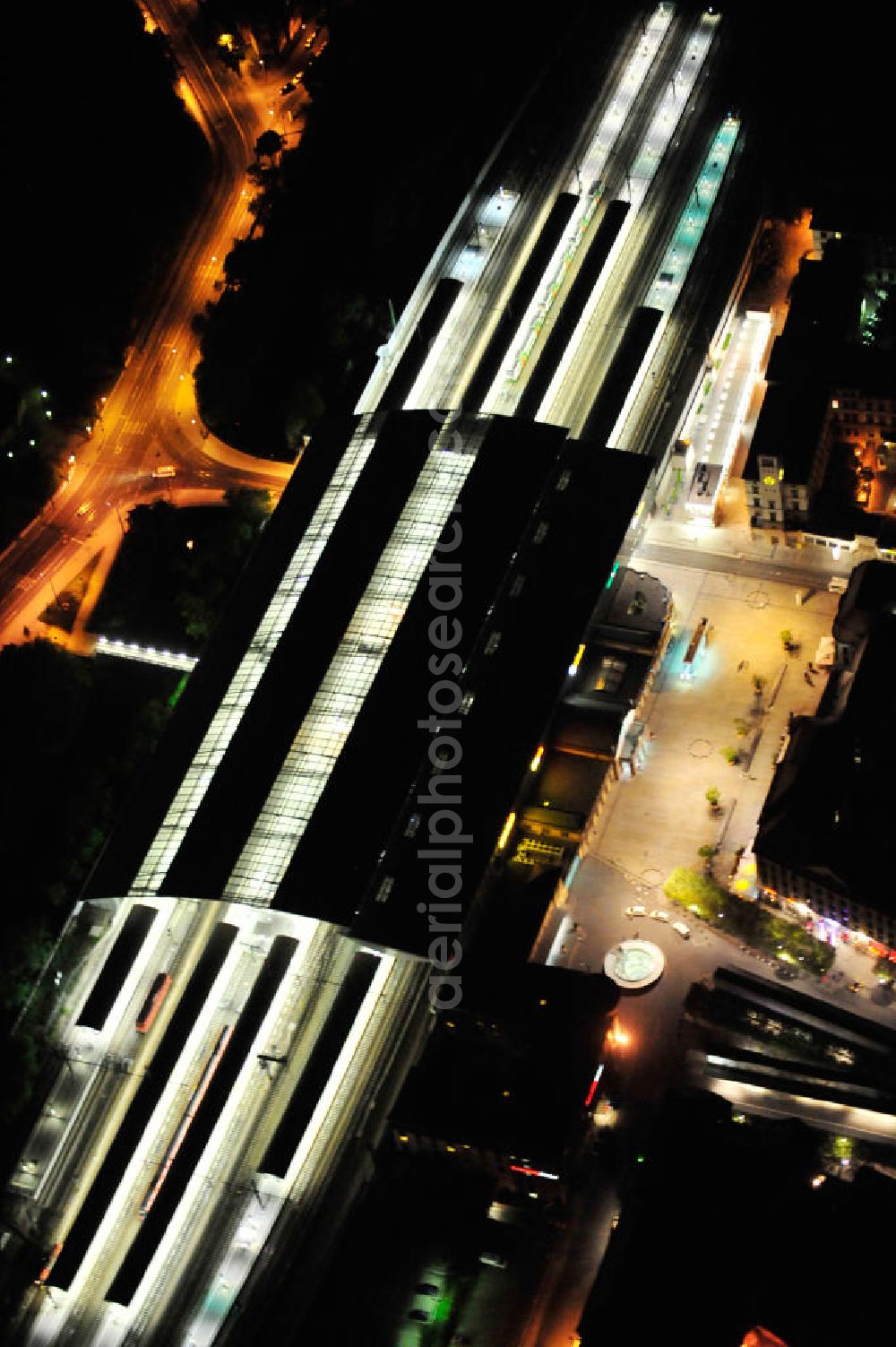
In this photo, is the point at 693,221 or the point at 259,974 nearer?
the point at 259,974

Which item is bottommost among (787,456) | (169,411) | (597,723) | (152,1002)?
(152,1002)

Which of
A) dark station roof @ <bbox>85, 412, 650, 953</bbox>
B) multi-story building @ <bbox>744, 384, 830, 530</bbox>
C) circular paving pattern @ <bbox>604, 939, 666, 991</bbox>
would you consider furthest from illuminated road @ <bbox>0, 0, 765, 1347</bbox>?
multi-story building @ <bbox>744, 384, 830, 530</bbox>

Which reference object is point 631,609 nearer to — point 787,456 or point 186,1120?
point 787,456

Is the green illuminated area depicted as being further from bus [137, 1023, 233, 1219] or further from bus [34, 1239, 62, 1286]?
bus [34, 1239, 62, 1286]

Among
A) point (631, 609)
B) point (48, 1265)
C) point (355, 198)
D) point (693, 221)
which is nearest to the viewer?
point (48, 1265)

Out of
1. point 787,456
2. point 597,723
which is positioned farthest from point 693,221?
point 597,723

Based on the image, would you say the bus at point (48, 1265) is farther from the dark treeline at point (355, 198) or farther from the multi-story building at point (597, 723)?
the dark treeline at point (355, 198)
